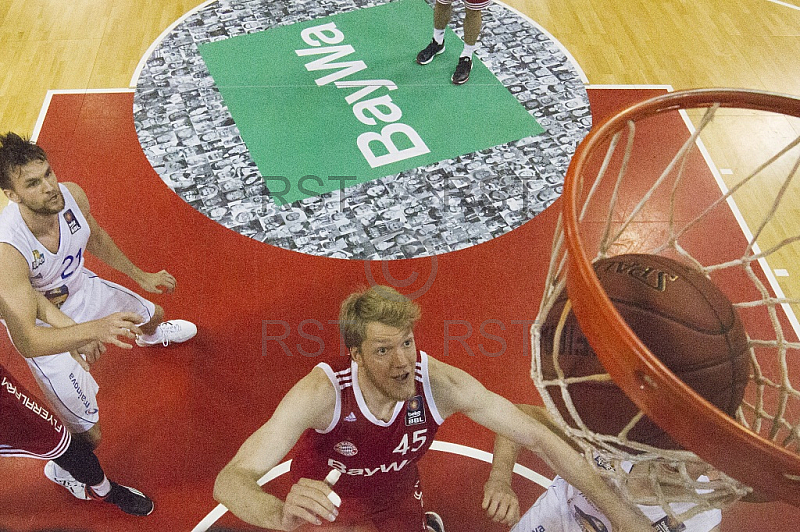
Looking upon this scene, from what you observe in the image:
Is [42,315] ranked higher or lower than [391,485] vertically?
higher

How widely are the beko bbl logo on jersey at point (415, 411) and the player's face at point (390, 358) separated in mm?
90

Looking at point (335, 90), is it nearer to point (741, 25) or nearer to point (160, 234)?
point (160, 234)

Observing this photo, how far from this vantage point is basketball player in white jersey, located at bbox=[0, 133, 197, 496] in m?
2.64

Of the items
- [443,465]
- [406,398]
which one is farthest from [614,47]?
[406,398]

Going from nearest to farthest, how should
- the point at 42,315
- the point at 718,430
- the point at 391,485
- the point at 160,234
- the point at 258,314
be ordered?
the point at 718,430, the point at 391,485, the point at 42,315, the point at 258,314, the point at 160,234

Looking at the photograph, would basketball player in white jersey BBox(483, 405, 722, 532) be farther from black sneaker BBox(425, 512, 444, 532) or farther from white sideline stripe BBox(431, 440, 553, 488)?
white sideline stripe BBox(431, 440, 553, 488)

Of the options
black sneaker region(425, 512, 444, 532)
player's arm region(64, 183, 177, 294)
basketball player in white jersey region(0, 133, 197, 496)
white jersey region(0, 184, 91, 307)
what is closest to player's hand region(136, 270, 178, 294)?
player's arm region(64, 183, 177, 294)

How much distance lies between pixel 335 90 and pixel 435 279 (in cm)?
195

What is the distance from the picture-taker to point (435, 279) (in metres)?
4.00

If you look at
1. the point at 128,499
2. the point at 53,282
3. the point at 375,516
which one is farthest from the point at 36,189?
the point at 375,516

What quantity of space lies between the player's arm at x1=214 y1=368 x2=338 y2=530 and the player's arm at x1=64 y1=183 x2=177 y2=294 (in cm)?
135

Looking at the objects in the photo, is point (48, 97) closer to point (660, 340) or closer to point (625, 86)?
point (625, 86)

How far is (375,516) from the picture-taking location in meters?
2.59

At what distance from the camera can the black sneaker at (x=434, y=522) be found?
9.71 feet
